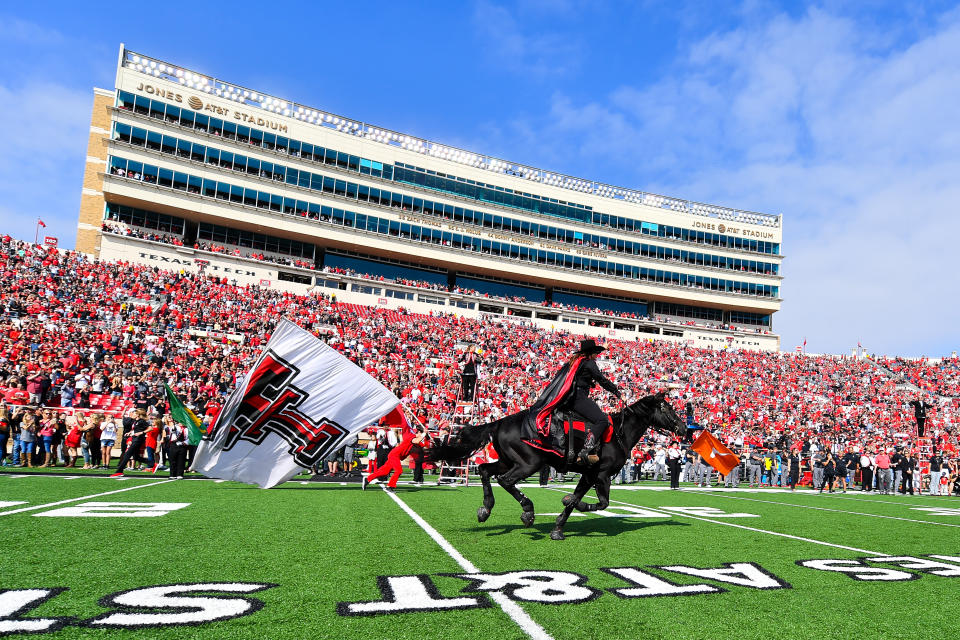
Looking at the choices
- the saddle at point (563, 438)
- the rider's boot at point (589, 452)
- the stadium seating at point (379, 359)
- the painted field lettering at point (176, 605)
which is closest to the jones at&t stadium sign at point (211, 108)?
the stadium seating at point (379, 359)

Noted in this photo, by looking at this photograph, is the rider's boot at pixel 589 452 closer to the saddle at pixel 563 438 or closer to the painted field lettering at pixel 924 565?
the saddle at pixel 563 438

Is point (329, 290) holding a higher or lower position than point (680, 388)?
higher

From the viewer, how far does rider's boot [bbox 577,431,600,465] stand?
8164mm

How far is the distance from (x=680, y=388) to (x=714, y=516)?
33.7 meters

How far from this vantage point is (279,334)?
415 inches

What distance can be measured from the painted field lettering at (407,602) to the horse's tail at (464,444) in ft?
12.1

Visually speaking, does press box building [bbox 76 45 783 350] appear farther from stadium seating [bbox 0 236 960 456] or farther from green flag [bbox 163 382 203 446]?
green flag [bbox 163 382 203 446]

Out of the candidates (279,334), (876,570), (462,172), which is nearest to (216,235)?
(462,172)

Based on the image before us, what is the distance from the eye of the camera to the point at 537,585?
16.7ft

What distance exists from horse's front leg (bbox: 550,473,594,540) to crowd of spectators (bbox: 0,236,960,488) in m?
13.6

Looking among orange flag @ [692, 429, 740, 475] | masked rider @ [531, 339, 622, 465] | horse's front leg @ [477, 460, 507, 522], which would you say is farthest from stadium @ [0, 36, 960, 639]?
horse's front leg @ [477, 460, 507, 522]

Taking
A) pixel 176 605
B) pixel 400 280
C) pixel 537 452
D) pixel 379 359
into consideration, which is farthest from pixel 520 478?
pixel 400 280

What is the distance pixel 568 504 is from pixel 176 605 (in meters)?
5.23

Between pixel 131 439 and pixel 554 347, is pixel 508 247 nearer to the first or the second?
pixel 554 347
